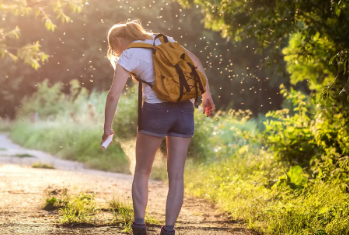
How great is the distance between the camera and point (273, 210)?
5000 millimetres

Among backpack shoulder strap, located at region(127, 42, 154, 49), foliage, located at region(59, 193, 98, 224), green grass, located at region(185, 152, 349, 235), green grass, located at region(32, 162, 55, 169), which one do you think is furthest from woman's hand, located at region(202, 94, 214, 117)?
green grass, located at region(32, 162, 55, 169)

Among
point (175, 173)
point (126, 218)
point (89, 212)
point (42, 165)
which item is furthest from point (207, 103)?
point (42, 165)

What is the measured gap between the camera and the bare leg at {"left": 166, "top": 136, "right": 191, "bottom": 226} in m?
4.07

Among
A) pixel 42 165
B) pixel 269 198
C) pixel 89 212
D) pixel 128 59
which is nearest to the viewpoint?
pixel 128 59

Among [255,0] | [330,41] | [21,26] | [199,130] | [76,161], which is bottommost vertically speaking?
[76,161]

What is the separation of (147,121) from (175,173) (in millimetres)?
486

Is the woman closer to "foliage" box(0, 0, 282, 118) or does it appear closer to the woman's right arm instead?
the woman's right arm

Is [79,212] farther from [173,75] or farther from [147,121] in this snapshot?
[173,75]

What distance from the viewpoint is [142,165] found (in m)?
4.11

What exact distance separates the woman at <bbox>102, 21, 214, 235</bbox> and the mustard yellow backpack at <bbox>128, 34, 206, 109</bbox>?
6 centimetres

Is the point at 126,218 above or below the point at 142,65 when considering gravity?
below

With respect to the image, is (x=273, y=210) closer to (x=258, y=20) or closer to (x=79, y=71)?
(x=258, y=20)

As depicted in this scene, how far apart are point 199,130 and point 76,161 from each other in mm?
4074

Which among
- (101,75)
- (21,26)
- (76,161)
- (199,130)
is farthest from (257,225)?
(21,26)
